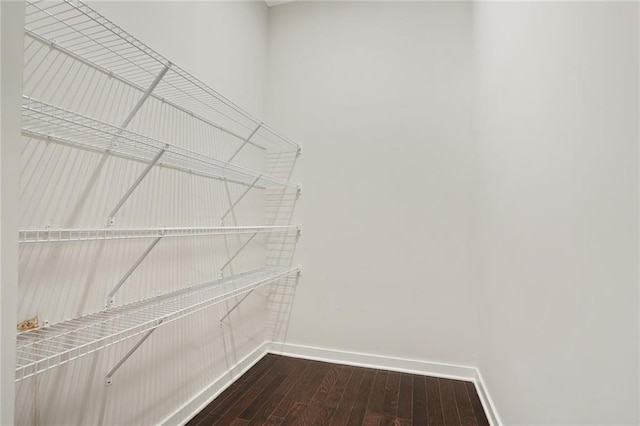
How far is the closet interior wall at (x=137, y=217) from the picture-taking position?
3.23ft

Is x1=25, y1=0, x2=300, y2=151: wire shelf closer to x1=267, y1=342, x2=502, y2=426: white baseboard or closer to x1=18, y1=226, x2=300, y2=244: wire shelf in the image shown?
x1=18, y1=226, x2=300, y2=244: wire shelf

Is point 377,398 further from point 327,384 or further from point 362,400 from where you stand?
point 327,384

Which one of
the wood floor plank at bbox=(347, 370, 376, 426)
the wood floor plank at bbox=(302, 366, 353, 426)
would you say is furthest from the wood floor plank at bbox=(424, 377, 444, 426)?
the wood floor plank at bbox=(302, 366, 353, 426)

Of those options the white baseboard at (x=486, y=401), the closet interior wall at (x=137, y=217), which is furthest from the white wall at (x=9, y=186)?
the white baseboard at (x=486, y=401)

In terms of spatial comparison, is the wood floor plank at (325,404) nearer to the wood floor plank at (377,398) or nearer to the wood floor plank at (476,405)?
the wood floor plank at (377,398)

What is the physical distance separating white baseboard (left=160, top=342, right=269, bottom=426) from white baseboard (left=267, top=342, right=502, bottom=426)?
10.5 inches

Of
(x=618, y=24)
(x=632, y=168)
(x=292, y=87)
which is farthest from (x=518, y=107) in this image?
(x=292, y=87)

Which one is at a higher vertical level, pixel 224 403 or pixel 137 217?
pixel 137 217

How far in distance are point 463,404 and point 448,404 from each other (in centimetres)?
8

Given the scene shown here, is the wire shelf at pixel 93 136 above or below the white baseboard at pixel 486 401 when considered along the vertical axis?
above

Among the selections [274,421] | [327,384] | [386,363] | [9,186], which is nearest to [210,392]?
[274,421]

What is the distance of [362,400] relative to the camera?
178 cm

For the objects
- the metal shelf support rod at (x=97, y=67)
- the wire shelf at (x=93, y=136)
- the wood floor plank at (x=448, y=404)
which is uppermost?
the metal shelf support rod at (x=97, y=67)

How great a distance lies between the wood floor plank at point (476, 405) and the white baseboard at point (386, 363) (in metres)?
0.02
